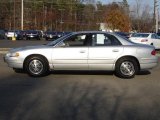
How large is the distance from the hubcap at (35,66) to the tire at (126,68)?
2342 millimetres

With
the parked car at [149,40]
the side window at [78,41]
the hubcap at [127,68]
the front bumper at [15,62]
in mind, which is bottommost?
the hubcap at [127,68]

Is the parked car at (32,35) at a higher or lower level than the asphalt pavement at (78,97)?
higher

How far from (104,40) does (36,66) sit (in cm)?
227

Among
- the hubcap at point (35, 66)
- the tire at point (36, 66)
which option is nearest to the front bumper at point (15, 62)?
the tire at point (36, 66)

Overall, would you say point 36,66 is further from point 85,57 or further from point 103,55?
point 103,55

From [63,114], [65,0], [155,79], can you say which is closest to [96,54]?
[155,79]

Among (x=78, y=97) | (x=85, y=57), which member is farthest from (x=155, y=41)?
(x=78, y=97)

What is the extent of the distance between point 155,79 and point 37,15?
96118 millimetres

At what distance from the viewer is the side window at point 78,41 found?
1311 centimetres

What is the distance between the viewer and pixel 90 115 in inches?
301

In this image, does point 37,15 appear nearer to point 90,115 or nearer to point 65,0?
point 65,0

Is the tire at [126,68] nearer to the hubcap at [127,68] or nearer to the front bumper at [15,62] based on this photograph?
the hubcap at [127,68]

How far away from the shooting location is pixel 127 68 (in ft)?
42.9

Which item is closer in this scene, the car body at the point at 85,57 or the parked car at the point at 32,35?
the car body at the point at 85,57
